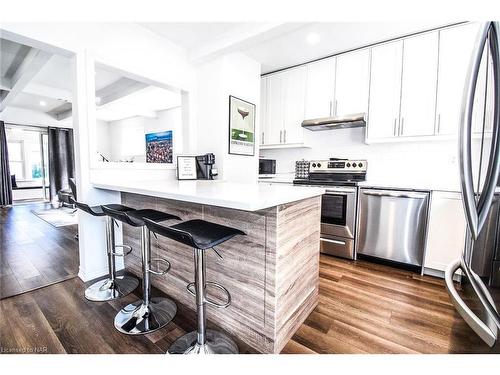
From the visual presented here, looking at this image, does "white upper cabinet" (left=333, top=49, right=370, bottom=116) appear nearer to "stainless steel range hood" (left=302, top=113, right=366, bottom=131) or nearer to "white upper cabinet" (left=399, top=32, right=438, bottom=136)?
"stainless steel range hood" (left=302, top=113, right=366, bottom=131)

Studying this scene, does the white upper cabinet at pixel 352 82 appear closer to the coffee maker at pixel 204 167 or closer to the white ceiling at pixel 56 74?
the coffee maker at pixel 204 167

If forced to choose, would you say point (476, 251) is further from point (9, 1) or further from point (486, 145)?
point (9, 1)

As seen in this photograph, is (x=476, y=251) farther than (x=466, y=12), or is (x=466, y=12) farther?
(x=466, y=12)

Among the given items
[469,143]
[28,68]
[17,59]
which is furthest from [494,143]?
[17,59]

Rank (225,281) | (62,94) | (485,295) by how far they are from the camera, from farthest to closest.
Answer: (62,94)
(225,281)
(485,295)

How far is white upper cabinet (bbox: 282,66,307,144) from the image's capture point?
3.35 meters

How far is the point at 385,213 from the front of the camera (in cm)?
247

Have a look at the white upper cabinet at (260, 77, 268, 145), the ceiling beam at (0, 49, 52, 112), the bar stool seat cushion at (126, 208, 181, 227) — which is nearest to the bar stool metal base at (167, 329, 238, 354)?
the bar stool seat cushion at (126, 208, 181, 227)

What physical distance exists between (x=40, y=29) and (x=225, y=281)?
2337 mm

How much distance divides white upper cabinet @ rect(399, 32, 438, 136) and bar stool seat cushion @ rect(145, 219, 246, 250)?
7.82ft

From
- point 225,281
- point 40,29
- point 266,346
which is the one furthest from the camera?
point 40,29

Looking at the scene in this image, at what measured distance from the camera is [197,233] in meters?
1.21

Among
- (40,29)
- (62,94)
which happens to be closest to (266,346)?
(40,29)

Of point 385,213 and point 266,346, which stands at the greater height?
point 385,213
